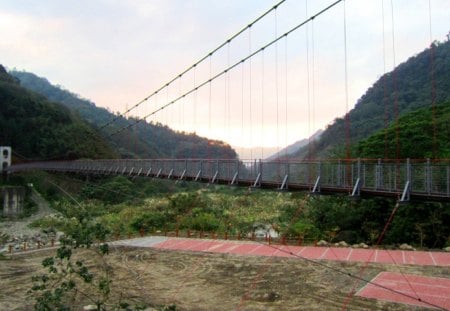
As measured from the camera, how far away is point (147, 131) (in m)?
100

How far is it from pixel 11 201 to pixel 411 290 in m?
39.0

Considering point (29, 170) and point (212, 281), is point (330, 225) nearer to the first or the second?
point (212, 281)

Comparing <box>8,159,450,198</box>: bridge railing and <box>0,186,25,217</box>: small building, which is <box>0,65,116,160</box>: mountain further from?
<box>8,159,450,198</box>: bridge railing

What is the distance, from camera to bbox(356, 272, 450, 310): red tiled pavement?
10.8 meters

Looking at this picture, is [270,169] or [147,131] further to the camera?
[147,131]

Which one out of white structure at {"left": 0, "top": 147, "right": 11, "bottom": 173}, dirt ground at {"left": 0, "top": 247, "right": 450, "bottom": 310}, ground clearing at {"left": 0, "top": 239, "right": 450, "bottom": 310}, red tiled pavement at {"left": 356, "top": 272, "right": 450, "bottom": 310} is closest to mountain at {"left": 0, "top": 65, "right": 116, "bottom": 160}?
white structure at {"left": 0, "top": 147, "right": 11, "bottom": 173}

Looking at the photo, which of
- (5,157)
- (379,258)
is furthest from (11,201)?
(379,258)

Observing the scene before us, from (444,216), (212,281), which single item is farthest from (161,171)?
(444,216)

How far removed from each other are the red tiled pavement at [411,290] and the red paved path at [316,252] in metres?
1.88

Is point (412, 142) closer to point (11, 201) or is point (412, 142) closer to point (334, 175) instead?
point (334, 175)

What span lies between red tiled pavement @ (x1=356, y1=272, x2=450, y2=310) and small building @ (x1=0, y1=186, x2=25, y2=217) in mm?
36636

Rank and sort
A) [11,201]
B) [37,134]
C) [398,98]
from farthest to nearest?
[37,134] < [398,98] < [11,201]

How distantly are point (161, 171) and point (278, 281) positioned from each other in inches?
377

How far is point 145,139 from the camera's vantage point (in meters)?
93.8
